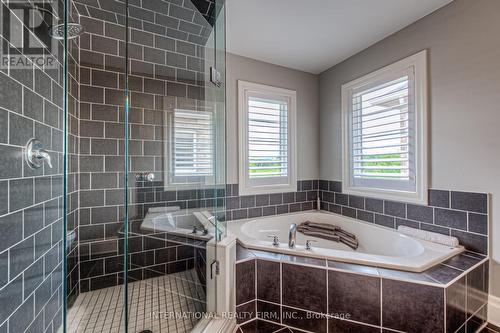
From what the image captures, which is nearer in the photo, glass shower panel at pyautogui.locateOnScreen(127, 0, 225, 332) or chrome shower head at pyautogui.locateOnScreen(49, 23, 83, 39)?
chrome shower head at pyautogui.locateOnScreen(49, 23, 83, 39)

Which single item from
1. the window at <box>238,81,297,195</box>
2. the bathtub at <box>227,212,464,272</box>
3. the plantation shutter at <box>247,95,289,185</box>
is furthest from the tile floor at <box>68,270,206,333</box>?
the plantation shutter at <box>247,95,289,185</box>

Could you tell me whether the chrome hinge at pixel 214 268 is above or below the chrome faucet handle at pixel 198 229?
below

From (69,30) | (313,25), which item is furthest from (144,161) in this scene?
(313,25)

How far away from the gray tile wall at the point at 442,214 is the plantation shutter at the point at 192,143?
169cm

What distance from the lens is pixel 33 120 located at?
113cm

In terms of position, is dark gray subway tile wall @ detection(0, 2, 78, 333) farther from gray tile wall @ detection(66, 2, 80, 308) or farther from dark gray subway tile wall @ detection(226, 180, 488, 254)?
dark gray subway tile wall @ detection(226, 180, 488, 254)

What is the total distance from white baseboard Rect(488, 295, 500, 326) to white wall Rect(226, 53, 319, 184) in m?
1.81

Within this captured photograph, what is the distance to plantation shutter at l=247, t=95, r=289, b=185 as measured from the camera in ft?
8.39

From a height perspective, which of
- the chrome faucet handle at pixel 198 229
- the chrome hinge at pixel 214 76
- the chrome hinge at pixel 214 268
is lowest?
the chrome hinge at pixel 214 268

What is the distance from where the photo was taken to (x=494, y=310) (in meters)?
1.49

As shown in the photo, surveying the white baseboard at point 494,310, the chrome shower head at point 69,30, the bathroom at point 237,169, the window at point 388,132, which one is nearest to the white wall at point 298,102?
the bathroom at point 237,169

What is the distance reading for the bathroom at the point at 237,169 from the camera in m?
1.21

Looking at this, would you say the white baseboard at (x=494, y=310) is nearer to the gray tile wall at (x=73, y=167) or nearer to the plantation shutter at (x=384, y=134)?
the plantation shutter at (x=384, y=134)

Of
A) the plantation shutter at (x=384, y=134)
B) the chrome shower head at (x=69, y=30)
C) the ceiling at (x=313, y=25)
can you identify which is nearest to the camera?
the chrome shower head at (x=69, y=30)
